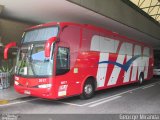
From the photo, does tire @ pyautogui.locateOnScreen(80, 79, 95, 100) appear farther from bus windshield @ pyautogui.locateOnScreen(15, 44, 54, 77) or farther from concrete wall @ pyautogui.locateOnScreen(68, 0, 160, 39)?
concrete wall @ pyautogui.locateOnScreen(68, 0, 160, 39)

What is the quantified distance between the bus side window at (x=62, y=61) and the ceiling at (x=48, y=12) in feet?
8.97

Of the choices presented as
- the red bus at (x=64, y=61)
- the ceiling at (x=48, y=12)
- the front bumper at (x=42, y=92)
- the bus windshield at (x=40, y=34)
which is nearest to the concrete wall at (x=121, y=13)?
the ceiling at (x=48, y=12)

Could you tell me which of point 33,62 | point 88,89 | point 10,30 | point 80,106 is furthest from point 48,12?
point 80,106

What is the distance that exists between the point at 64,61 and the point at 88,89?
7.10ft

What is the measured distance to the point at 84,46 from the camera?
10273 millimetres

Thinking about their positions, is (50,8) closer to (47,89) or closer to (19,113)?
(47,89)

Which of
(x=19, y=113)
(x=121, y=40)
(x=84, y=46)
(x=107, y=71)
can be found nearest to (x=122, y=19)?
(x=121, y=40)

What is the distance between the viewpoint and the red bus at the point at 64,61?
341 inches

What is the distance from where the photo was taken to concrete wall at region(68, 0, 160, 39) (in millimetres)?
12586

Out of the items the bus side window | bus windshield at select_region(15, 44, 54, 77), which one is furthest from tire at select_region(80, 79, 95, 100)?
bus windshield at select_region(15, 44, 54, 77)

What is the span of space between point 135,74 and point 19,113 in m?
9.86

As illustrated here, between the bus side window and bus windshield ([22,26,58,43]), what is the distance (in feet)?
2.21

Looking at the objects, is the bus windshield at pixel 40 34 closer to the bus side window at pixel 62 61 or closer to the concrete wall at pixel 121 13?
the bus side window at pixel 62 61

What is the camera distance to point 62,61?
29.7 feet
